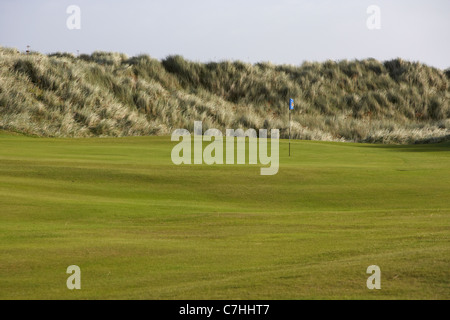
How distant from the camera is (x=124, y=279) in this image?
696 centimetres

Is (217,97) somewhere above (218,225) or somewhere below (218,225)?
above

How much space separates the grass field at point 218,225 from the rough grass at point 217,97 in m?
10.8

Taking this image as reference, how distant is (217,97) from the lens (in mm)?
39375

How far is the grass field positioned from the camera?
654 cm

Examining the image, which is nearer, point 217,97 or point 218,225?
point 218,225

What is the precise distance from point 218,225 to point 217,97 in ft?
96.1

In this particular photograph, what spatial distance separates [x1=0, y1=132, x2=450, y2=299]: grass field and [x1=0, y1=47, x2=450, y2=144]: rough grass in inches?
427

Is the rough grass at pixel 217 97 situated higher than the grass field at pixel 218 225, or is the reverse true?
the rough grass at pixel 217 97

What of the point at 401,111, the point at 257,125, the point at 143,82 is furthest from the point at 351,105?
→ the point at 143,82

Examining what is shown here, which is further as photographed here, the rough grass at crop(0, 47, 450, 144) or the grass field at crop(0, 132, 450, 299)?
the rough grass at crop(0, 47, 450, 144)

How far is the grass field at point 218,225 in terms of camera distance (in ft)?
21.4

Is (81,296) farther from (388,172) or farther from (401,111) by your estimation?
(401,111)

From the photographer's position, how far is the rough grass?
98.7 ft

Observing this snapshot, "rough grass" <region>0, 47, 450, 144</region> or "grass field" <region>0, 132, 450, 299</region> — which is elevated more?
"rough grass" <region>0, 47, 450, 144</region>
